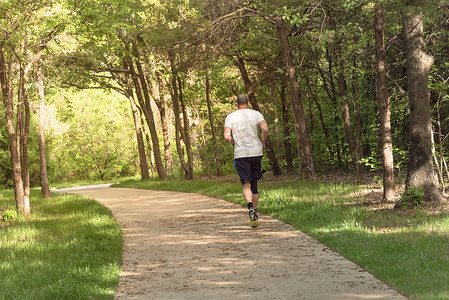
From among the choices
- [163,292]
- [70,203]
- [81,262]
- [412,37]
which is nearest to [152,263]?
[81,262]

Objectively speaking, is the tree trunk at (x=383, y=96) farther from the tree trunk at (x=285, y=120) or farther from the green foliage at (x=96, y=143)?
the green foliage at (x=96, y=143)

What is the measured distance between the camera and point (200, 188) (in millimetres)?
17266

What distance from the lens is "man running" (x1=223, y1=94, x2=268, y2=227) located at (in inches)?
321

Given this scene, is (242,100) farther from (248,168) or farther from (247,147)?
(248,168)

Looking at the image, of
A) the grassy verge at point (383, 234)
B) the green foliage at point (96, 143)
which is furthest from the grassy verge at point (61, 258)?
the green foliage at point (96, 143)

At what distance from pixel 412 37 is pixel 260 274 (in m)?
6.58

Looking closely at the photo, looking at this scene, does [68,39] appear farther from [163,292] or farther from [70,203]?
[163,292]

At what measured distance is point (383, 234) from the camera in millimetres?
6770

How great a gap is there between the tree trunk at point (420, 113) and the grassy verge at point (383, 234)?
2.37 feet

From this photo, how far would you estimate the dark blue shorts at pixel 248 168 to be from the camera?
816 centimetres

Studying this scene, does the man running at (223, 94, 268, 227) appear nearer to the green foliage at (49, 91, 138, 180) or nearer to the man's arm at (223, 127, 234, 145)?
the man's arm at (223, 127, 234, 145)

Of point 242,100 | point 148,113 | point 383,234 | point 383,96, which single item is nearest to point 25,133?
point 242,100

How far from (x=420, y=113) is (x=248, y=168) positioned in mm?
3876

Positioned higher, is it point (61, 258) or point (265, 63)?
point (265, 63)
